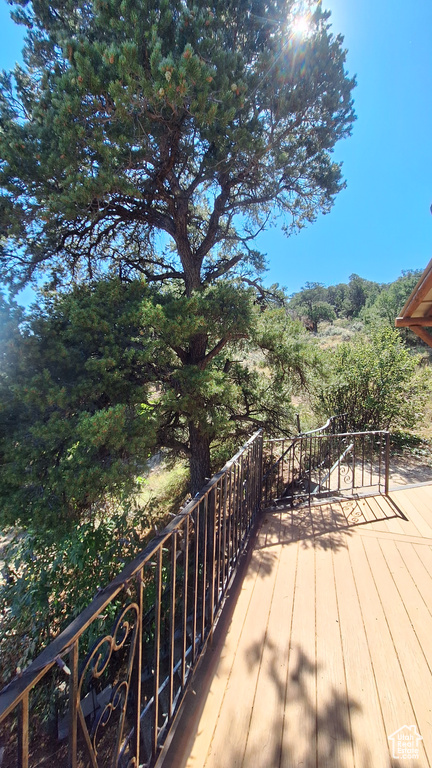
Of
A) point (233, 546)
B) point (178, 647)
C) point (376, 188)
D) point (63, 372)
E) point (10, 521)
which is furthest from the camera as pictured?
point (376, 188)

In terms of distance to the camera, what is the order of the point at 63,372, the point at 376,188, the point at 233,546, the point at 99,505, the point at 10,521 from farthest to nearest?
the point at 376,188
the point at 99,505
the point at 63,372
the point at 10,521
the point at 233,546

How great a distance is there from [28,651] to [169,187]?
728 centimetres

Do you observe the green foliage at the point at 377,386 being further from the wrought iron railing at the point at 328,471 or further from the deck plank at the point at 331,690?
the deck plank at the point at 331,690

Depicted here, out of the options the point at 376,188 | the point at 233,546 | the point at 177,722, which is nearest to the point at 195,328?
the point at 233,546

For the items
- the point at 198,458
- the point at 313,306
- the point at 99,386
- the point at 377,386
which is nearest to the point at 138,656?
the point at 99,386

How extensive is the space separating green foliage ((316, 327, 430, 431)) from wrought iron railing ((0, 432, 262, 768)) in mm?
5275

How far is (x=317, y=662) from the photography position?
1652 millimetres

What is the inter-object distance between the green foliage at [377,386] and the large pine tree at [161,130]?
134 inches

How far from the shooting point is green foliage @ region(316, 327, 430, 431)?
7102mm

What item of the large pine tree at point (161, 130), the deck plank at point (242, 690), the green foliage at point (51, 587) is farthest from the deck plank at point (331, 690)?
the large pine tree at point (161, 130)

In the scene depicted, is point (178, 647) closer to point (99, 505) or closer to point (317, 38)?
point (99, 505)

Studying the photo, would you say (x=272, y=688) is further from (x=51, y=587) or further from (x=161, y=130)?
(x=161, y=130)

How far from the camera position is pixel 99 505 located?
4500 millimetres

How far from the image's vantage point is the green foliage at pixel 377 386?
280 inches
